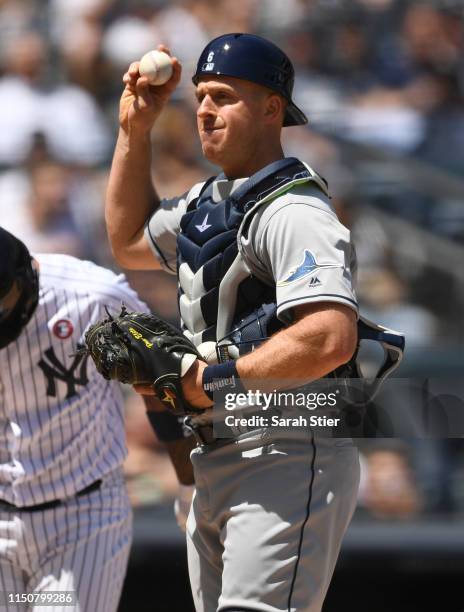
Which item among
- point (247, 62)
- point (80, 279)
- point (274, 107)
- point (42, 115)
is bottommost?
point (80, 279)

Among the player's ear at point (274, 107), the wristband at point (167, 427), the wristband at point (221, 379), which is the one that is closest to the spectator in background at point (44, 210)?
the wristband at point (167, 427)

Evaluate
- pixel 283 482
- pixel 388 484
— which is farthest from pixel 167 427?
pixel 388 484

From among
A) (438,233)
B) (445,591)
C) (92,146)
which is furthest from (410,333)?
(92,146)

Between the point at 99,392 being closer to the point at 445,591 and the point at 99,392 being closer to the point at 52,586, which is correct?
the point at 52,586

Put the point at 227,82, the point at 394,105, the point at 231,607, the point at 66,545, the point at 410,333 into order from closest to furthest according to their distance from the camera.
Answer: the point at 231,607 → the point at 227,82 → the point at 66,545 → the point at 410,333 → the point at 394,105

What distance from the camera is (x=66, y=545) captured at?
3000mm

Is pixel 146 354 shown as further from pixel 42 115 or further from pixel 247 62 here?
pixel 42 115

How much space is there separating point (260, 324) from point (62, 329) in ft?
2.71

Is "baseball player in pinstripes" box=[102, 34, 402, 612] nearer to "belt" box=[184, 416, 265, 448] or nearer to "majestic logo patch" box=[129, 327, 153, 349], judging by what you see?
"belt" box=[184, 416, 265, 448]

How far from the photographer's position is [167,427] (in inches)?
126

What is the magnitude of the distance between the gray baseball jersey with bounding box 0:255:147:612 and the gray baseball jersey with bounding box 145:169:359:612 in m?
0.58

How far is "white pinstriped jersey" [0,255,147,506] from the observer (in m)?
3.02

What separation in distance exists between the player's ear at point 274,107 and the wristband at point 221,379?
64 centimetres

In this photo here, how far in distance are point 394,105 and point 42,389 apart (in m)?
3.65
